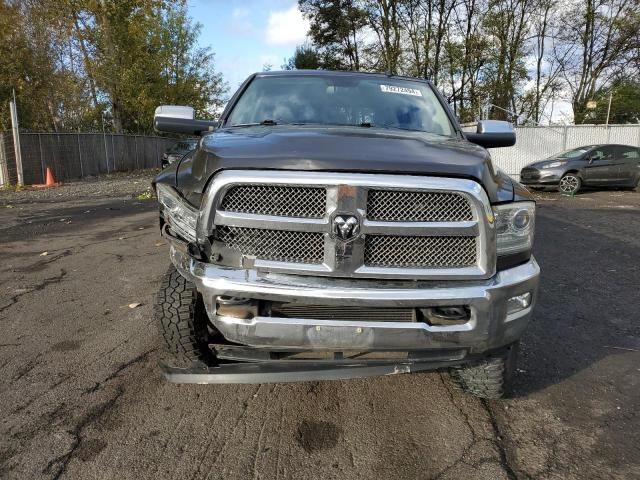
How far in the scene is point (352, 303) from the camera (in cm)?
218

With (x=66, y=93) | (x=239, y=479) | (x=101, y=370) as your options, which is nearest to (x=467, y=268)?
(x=239, y=479)

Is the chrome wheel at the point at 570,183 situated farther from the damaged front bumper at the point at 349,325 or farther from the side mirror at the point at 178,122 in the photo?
the damaged front bumper at the point at 349,325

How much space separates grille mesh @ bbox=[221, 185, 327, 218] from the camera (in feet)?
7.33

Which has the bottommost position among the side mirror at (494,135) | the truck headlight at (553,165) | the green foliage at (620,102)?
the truck headlight at (553,165)

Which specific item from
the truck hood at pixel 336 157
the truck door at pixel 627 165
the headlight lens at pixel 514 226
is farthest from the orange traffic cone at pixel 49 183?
the truck door at pixel 627 165

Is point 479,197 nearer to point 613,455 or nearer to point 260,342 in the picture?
point 260,342

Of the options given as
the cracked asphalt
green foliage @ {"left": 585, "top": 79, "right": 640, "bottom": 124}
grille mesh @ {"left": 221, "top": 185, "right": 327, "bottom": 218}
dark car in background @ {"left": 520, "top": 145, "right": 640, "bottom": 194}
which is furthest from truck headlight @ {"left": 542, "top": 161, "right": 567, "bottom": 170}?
green foliage @ {"left": 585, "top": 79, "right": 640, "bottom": 124}

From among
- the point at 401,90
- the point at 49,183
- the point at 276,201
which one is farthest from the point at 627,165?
the point at 49,183

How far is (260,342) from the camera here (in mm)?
2246

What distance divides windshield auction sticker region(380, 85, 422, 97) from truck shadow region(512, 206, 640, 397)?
2127 millimetres

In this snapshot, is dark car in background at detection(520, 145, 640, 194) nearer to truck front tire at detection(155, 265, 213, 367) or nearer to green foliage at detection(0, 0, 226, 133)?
truck front tire at detection(155, 265, 213, 367)

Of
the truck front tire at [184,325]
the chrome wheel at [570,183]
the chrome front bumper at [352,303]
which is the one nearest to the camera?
the chrome front bumper at [352,303]

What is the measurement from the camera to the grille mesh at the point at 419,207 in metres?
2.25

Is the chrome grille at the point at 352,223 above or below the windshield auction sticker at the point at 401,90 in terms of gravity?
below
